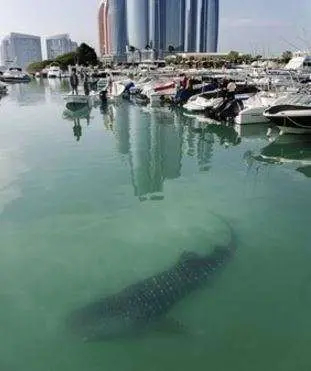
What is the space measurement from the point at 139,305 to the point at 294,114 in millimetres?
14560

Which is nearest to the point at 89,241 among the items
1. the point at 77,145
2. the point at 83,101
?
the point at 77,145

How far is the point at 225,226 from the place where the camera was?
33.6 feet

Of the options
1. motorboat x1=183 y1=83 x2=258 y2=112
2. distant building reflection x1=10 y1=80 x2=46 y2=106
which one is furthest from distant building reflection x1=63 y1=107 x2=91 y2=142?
distant building reflection x1=10 y1=80 x2=46 y2=106

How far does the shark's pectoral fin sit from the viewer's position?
6.50m

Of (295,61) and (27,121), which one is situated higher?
(295,61)

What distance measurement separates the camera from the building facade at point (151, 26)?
143 meters

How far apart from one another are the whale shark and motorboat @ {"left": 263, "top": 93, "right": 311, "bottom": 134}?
12898mm

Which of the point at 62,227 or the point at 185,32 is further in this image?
the point at 185,32

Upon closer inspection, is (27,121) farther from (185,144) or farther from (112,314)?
(112,314)

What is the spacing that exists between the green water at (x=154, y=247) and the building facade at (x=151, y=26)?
124838 mm

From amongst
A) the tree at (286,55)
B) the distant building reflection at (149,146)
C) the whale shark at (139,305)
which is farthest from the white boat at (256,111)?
the tree at (286,55)

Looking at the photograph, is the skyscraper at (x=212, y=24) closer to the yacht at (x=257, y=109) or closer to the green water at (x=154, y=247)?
the yacht at (x=257, y=109)

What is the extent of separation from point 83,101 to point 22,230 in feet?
75.9

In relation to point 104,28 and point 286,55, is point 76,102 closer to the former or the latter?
point 286,55
